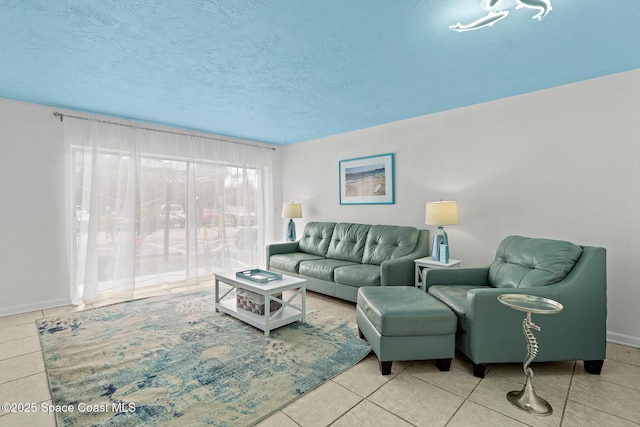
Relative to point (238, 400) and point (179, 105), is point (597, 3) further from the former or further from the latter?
point (179, 105)

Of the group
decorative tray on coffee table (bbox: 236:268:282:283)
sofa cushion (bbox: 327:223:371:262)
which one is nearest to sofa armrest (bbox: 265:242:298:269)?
sofa cushion (bbox: 327:223:371:262)

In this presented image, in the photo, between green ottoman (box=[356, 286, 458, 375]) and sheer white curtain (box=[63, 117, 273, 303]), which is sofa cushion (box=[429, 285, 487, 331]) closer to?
green ottoman (box=[356, 286, 458, 375])

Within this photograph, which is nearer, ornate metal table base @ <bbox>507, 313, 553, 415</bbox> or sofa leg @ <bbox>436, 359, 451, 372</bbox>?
ornate metal table base @ <bbox>507, 313, 553, 415</bbox>

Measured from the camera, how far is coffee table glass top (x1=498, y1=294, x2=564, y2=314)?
62.8 inches

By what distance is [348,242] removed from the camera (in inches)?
160

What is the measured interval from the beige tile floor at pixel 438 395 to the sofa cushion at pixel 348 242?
5.69 feet

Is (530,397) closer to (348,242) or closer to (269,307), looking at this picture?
(269,307)

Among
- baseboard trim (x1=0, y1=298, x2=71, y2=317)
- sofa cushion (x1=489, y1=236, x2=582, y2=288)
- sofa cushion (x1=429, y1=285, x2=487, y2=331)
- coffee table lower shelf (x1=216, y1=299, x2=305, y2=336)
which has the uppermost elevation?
sofa cushion (x1=489, y1=236, x2=582, y2=288)

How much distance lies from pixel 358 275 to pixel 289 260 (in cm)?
115

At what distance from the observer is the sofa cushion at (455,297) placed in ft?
6.87

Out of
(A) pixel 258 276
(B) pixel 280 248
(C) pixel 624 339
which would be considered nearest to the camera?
(C) pixel 624 339

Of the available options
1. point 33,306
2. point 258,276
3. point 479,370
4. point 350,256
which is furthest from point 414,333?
point 33,306

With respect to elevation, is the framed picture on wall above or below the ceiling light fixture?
below

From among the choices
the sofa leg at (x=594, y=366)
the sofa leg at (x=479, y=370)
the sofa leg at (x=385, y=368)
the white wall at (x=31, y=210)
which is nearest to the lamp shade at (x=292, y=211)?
the white wall at (x=31, y=210)
